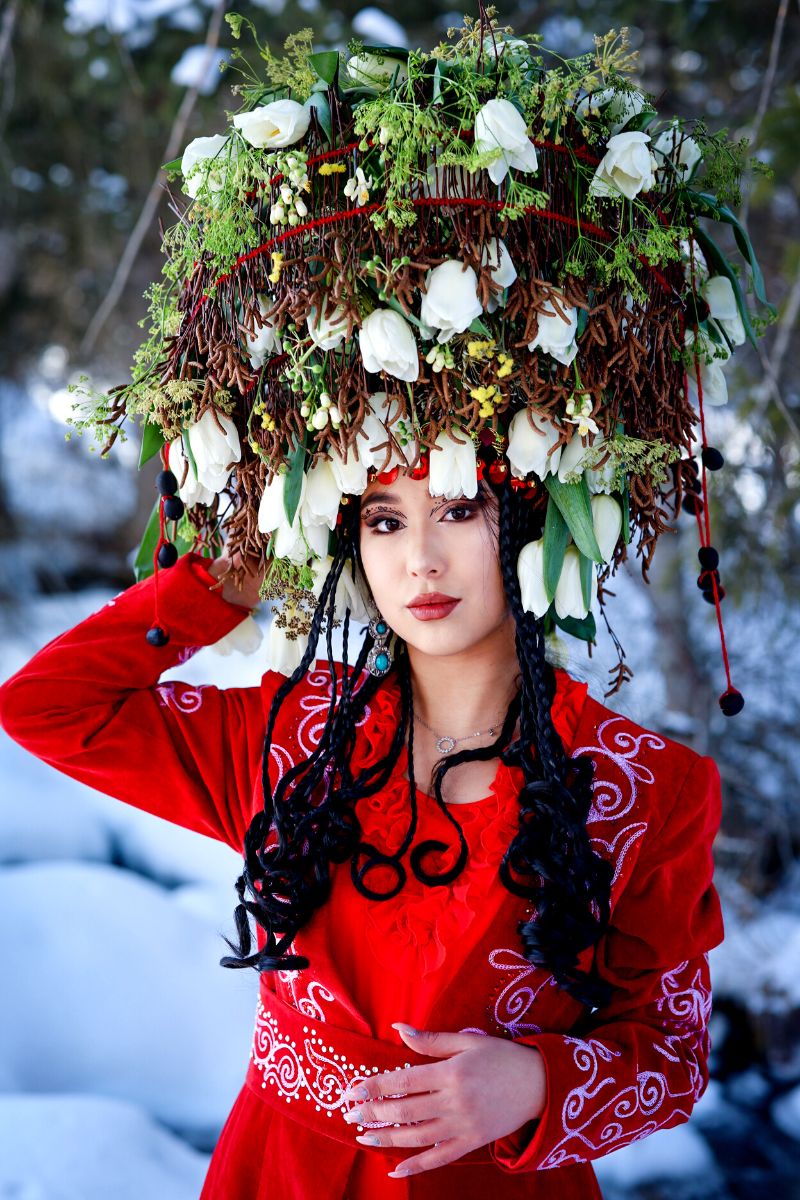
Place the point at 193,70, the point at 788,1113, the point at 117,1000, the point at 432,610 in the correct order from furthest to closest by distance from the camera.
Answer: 1. the point at 193,70
2. the point at 788,1113
3. the point at 117,1000
4. the point at 432,610

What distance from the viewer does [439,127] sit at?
1054 millimetres

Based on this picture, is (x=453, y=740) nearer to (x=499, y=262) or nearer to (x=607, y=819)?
(x=607, y=819)

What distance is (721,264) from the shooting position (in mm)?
1257

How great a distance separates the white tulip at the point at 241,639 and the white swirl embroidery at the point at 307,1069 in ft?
1.54

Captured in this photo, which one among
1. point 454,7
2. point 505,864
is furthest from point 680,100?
point 505,864

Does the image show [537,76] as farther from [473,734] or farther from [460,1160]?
[460,1160]

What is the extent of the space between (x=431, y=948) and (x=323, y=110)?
0.90 meters

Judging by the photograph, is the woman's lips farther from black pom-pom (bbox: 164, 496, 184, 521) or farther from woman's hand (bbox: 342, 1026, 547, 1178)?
woman's hand (bbox: 342, 1026, 547, 1178)

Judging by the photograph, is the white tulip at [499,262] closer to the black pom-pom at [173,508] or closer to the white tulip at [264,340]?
the white tulip at [264,340]

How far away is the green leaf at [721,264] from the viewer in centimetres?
124

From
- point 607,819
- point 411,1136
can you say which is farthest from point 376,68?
point 411,1136

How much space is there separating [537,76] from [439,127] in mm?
168

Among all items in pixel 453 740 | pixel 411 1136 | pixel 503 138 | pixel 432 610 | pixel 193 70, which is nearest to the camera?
pixel 503 138

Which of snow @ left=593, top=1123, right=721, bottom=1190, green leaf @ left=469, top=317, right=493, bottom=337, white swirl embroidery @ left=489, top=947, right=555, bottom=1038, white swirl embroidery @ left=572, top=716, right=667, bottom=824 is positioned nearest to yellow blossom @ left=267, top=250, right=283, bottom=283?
green leaf @ left=469, top=317, right=493, bottom=337
